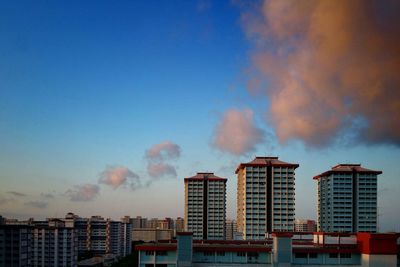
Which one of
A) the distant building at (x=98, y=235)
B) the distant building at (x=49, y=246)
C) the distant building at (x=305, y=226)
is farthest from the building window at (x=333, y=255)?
the distant building at (x=305, y=226)

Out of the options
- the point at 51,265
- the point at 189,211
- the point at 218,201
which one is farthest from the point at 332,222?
the point at 51,265

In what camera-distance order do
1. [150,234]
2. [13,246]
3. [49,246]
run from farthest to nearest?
1. [150,234]
2. [49,246]
3. [13,246]

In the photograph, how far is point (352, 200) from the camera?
231 feet

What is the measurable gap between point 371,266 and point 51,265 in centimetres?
5201

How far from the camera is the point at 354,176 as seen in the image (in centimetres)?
7100

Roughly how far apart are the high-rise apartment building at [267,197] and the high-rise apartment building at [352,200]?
12445mm

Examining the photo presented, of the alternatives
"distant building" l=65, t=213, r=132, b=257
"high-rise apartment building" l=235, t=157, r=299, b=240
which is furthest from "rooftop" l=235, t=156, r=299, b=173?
"distant building" l=65, t=213, r=132, b=257

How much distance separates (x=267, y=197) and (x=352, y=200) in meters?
17.9

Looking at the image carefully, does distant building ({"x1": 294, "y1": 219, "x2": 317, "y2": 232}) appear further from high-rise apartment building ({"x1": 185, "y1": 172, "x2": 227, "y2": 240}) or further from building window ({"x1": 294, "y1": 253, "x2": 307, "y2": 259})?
building window ({"x1": 294, "y1": 253, "x2": 307, "y2": 259})

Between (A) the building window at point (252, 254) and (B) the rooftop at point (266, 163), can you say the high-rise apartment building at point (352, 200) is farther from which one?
(A) the building window at point (252, 254)

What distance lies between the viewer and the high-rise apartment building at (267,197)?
61781 millimetres

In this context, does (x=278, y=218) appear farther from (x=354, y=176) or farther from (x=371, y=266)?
(x=371, y=266)

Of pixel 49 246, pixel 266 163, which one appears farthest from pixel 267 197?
pixel 49 246

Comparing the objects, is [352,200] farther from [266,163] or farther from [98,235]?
[98,235]
